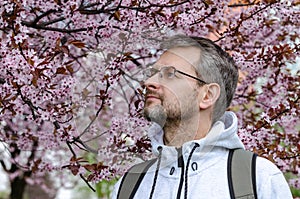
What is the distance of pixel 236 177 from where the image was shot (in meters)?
1.86

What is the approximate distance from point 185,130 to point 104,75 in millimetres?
837

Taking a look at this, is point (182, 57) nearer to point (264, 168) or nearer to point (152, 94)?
point (152, 94)

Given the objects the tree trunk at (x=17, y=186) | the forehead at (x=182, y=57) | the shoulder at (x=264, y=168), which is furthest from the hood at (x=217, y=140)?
the tree trunk at (x=17, y=186)

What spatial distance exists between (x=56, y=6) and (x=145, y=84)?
149 centimetres

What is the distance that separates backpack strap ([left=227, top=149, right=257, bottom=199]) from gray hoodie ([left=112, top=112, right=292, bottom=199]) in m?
0.02

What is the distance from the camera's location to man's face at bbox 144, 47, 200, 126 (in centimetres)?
185

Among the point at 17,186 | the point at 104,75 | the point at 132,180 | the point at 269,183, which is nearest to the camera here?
the point at 269,183

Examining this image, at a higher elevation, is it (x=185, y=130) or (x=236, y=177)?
(x=185, y=130)

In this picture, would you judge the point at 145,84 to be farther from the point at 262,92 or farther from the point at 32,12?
the point at 262,92

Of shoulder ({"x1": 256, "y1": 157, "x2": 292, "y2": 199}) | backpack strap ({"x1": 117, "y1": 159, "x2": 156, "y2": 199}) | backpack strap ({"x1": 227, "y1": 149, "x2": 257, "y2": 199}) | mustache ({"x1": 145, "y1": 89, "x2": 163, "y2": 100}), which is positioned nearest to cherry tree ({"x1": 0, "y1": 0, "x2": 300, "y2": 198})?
backpack strap ({"x1": 117, "y1": 159, "x2": 156, "y2": 199})

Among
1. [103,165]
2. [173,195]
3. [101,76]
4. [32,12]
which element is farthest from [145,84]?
[32,12]

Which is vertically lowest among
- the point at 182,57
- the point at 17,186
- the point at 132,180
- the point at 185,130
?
the point at 17,186

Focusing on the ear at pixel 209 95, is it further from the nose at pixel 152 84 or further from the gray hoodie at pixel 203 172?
the nose at pixel 152 84

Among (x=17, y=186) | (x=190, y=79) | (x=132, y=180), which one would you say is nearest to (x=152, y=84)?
(x=190, y=79)
